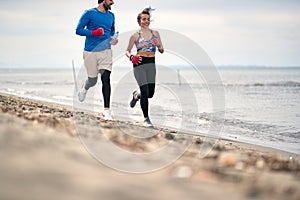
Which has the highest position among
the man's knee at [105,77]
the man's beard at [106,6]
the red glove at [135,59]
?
the man's beard at [106,6]

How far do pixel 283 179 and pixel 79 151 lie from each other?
5.43 ft

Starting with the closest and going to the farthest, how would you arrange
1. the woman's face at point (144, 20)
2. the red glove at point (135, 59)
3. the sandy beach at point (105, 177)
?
the sandy beach at point (105, 177) → the red glove at point (135, 59) → the woman's face at point (144, 20)

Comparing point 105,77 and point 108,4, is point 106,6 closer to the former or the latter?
point 108,4

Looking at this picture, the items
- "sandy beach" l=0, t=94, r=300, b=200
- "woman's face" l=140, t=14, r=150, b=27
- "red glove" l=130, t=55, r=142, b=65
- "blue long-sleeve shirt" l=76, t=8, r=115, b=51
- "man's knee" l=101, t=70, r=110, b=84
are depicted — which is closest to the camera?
"sandy beach" l=0, t=94, r=300, b=200

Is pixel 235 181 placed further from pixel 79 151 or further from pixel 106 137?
pixel 106 137

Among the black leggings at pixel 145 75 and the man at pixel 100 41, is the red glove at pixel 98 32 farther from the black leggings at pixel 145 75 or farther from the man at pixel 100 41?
the black leggings at pixel 145 75

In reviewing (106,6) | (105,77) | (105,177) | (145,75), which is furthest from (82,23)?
(105,177)

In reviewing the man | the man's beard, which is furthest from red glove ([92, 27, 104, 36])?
the man's beard

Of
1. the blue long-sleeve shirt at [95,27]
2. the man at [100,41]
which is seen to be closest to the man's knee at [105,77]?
the man at [100,41]

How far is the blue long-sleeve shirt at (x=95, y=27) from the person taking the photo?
7.48 metres

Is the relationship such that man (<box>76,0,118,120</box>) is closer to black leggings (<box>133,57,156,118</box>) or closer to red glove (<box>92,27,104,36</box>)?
red glove (<box>92,27,104,36</box>)

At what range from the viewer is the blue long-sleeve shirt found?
7477 millimetres

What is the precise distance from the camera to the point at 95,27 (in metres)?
7.56

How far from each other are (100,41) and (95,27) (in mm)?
275
